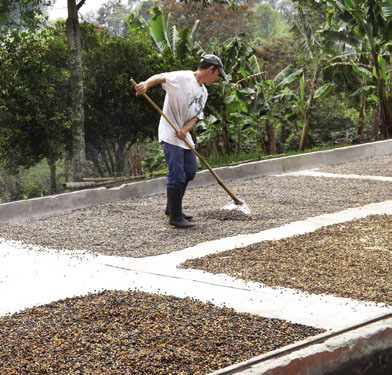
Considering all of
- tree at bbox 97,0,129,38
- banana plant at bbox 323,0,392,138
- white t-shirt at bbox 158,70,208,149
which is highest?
tree at bbox 97,0,129,38

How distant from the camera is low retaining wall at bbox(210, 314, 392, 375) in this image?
3536mm

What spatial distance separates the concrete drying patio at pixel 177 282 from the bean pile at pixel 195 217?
0.56 feet

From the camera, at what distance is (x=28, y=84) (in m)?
15.7

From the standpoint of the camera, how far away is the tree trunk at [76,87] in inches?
602

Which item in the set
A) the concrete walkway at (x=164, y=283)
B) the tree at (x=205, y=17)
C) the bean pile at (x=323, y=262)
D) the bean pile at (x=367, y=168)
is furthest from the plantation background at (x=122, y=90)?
the tree at (x=205, y=17)

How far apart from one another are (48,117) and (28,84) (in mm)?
893

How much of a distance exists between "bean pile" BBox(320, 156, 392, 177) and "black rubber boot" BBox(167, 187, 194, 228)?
17.3 feet

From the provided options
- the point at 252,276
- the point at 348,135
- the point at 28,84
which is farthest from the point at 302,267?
the point at 348,135

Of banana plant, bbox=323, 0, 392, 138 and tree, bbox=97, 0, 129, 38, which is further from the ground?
tree, bbox=97, 0, 129, 38

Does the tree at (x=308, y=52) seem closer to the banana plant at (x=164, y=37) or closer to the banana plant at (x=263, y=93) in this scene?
the banana plant at (x=263, y=93)

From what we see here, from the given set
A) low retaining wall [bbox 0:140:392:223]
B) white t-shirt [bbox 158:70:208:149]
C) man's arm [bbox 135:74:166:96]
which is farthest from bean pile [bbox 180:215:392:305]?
low retaining wall [bbox 0:140:392:223]

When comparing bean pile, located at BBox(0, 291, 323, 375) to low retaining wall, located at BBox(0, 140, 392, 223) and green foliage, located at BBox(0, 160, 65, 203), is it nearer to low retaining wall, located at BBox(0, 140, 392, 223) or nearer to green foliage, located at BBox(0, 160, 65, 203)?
low retaining wall, located at BBox(0, 140, 392, 223)

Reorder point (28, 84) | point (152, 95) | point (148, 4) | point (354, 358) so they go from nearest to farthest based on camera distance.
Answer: point (354, 358) < point (28, 84) < point (152, 95) < point (148, 4)

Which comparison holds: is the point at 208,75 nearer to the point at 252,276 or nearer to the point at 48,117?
the point at 252,276
